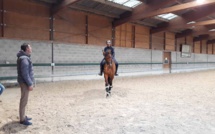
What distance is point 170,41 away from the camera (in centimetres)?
1424

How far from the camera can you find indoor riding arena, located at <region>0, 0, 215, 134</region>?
297 cm

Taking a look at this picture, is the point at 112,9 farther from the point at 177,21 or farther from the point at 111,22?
the point at 177,21

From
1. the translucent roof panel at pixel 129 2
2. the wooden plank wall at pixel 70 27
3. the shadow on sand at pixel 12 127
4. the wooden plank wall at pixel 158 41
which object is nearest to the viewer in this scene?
the shadow on sand at pixel 12 127

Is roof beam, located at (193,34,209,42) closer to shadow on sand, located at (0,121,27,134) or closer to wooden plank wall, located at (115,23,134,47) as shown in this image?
wooden plank wall, located at (115,23,134,47)

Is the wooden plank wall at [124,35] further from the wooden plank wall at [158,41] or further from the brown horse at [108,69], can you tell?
the brown horse at [108,69]

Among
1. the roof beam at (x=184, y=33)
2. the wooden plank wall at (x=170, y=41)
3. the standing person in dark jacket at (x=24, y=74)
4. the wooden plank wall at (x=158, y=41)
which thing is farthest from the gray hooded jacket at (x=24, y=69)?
the roof beam at (x=184, y=33)

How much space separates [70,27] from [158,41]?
703 cm

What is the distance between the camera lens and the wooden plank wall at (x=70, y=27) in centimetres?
799

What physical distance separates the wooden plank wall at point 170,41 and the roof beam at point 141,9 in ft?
17.5

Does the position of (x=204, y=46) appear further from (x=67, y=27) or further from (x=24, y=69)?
(x=24, y=69)

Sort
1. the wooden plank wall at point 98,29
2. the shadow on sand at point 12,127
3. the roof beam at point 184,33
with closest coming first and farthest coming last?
1. the shadow on sand at point 12,127
2. the wooden plank wall at point 98,29
3. the roof beam at point 184,33

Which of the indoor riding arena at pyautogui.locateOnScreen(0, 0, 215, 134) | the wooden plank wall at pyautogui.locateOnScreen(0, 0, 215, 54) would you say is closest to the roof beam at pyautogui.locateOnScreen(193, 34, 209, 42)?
the indoor riding arena at pyautogui.locateOnScreen(0, 0, 215, 134)

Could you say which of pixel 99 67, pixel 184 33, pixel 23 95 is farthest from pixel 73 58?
pixel 184 33

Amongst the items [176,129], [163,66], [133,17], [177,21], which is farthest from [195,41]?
[176,129]
